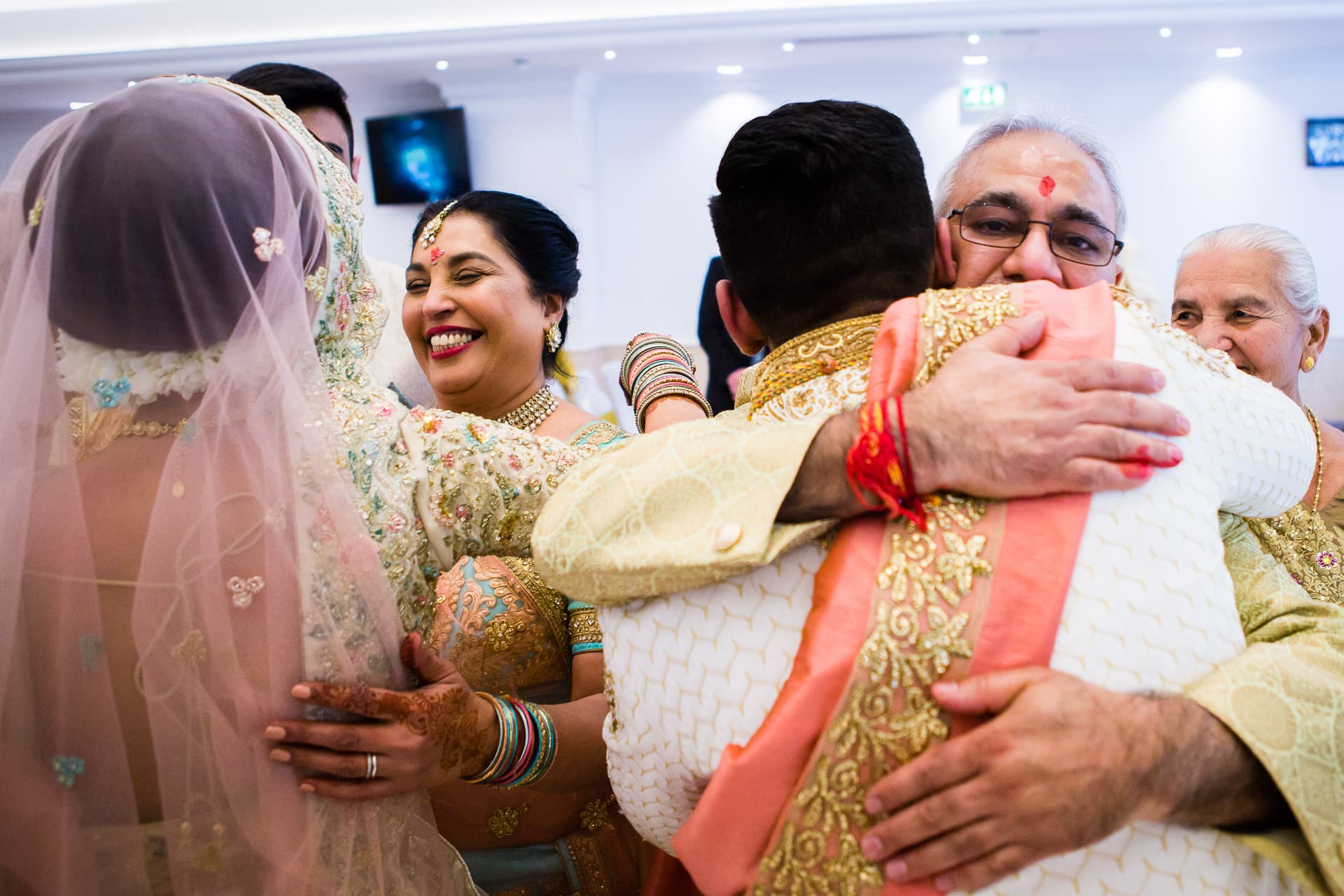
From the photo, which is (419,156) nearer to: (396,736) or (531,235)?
(531,235)

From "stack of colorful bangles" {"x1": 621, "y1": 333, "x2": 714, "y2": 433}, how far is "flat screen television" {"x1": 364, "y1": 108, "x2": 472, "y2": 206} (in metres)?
4.70

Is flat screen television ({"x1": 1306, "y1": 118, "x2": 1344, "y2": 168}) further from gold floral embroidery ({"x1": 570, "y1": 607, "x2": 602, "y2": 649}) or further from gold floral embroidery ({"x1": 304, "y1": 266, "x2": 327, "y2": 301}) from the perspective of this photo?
gold floral embroidery ({"x1": 304, "y1": 266, "x2": 327, "y2": 301})

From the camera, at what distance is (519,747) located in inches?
51.4

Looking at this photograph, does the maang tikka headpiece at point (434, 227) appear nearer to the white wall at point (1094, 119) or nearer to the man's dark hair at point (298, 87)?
the man's dark hair at point (298, 87)

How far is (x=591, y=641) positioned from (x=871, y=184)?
915 millimetres

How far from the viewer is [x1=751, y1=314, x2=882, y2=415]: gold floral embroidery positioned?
102 centimetres

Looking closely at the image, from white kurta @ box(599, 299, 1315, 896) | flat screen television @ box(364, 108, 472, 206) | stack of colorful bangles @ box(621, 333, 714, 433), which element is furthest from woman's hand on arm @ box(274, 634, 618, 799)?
flat screen television @ box(364, 108, 472, 206)

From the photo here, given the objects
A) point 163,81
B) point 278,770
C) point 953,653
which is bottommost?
point 278,770

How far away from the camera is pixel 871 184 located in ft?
3.37

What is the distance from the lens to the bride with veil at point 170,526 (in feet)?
3.34

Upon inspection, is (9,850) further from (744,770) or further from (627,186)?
(627,186)

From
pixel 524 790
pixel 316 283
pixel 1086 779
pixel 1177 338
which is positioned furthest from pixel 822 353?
pixel 524 790

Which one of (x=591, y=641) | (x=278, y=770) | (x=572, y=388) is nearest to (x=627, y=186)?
(x=572, y=388)

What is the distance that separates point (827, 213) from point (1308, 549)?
41.3 inches
